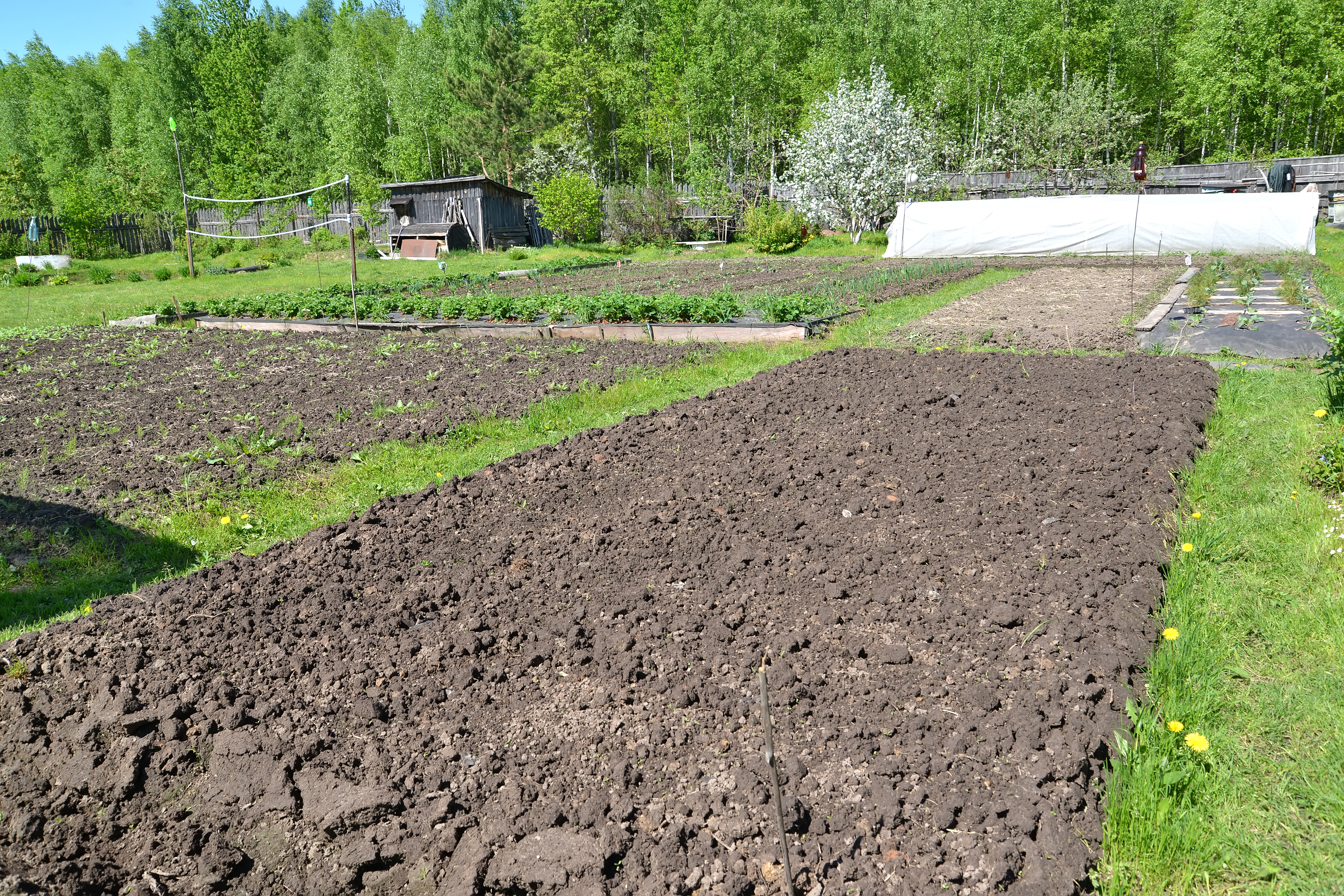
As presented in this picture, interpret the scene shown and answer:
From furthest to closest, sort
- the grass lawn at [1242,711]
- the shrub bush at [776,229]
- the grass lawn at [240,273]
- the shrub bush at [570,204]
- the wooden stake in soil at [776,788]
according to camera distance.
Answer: the shrub bush at [570,204]
the shrub bush at [776,229]
the grass lawn at [240,273]
the grass lawn at [1242,711]
the wooden stake in soil at [776,788]

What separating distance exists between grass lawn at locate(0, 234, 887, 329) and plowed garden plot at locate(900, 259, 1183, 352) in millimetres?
9205

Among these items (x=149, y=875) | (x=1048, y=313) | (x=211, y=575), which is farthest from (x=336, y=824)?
(x=1048, y=313)

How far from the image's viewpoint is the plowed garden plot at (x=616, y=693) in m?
2.58

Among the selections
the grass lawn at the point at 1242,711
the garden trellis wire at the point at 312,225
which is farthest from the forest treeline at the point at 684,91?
the grass lawn at the point at 1242,711

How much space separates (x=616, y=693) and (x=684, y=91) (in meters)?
44.4

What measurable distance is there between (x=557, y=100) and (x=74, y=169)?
100 feet

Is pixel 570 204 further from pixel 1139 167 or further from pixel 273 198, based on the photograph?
pixel 1139 167

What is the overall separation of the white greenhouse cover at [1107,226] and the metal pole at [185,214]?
18.9 metres

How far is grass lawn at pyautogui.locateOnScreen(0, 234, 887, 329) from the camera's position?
1839 cm

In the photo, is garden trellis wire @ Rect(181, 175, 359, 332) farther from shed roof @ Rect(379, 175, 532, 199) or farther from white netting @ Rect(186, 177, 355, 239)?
shed roof @ Rect(379, 175, 532, 199)

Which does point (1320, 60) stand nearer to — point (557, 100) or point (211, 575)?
point (557, 100)

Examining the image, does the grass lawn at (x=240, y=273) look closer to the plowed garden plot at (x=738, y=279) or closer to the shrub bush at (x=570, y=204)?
the shrub bush at (x=570, y=204)

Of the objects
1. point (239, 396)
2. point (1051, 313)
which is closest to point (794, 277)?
point (1051, 313)

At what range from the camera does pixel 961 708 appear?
3.17 meters
